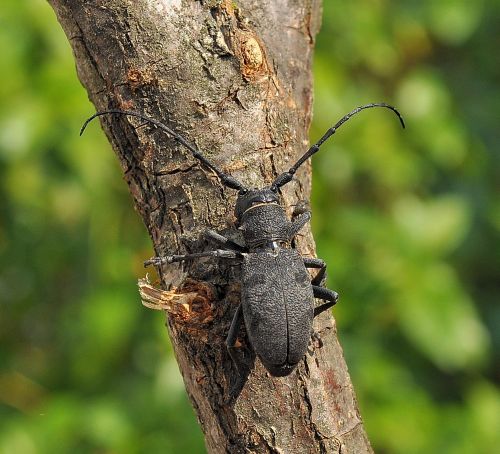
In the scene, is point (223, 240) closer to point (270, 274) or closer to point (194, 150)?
point (194, 150)

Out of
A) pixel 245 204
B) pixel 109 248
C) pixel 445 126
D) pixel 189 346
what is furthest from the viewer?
pixel 445 126

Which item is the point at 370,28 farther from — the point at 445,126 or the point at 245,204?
the point at 245,204

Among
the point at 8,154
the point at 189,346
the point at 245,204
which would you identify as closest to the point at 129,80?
the point at 245,204

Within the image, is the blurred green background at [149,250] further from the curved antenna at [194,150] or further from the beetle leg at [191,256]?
the curved antenna at [194,150]

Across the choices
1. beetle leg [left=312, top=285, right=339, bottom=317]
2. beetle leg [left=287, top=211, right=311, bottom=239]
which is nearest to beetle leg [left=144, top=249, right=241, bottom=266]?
beetle leg [left=287, top=211, right=311, bottom=239]

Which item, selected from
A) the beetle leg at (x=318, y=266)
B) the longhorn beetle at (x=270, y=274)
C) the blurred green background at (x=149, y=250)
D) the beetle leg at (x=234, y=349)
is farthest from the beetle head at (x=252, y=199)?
the blurred green background at (x=149, y=250)

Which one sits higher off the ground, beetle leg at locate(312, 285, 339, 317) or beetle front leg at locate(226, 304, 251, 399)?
beetle leg at locate(312, 285, 339, 317)

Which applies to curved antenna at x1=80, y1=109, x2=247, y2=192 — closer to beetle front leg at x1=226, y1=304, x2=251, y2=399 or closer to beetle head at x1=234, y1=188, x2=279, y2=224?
beetle head at x1=234, y1=188, x2=279, y2=224

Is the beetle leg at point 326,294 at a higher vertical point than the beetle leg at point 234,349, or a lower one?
higher
